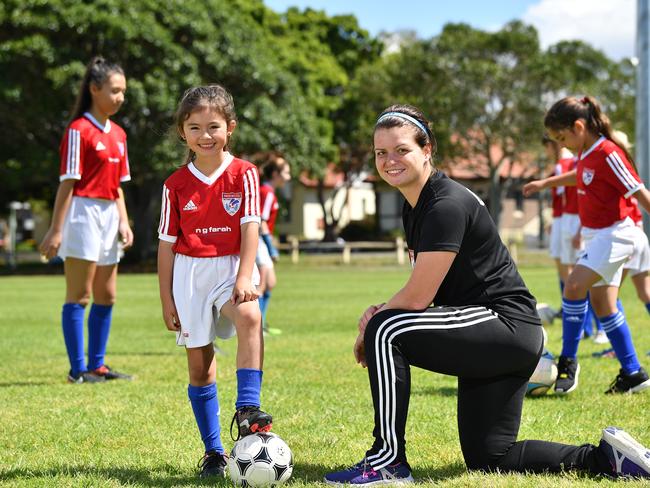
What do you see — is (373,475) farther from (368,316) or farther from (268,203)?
(268,203)

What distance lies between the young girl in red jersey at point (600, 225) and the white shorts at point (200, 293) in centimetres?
301

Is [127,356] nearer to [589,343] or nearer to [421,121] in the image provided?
[589,343]

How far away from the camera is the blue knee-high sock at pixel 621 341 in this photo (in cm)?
643

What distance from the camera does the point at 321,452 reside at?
4.70 m

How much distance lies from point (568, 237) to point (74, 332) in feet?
20.4

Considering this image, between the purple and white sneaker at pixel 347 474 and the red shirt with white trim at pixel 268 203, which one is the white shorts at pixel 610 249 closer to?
the purple and white sneaker at pixel 347 474

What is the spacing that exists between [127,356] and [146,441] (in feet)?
14.4

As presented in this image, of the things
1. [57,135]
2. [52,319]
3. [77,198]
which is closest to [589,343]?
[77,198]

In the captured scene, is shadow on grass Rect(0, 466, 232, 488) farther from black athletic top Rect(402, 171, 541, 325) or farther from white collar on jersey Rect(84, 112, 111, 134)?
white collar on jersey Rect(84, 112, 111, 134)

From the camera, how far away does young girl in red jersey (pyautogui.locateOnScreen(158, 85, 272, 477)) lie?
4395 mm

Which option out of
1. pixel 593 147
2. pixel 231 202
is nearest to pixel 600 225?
pixel 593 147

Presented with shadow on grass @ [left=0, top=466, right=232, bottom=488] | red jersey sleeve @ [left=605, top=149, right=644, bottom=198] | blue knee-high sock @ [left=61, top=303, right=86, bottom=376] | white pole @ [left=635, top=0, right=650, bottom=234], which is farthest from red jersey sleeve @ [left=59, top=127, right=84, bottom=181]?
white pole @ [left=635, top=0, right=650, bottom=234]

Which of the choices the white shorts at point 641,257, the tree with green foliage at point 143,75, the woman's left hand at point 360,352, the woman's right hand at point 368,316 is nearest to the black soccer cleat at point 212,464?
the woman's left hand at point 360,352

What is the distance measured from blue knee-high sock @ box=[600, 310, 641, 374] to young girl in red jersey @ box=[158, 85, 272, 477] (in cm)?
328
